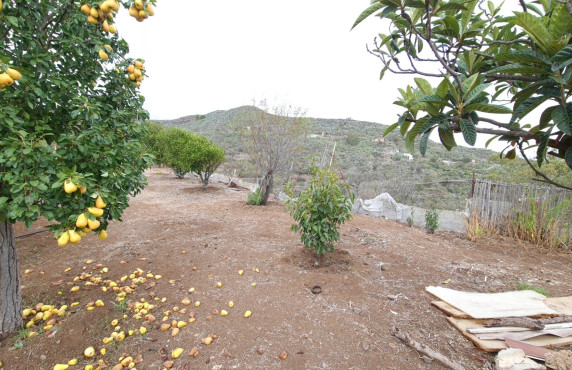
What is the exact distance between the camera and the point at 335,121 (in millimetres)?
26531

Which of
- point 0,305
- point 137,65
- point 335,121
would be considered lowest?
point 0,305

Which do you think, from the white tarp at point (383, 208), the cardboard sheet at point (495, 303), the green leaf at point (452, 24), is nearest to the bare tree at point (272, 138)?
the white tarp at point (383, 208)

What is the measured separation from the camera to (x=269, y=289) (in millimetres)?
2850

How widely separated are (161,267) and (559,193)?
7289 mm

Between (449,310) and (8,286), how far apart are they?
156 inches

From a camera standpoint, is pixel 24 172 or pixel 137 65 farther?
pixel 137 65

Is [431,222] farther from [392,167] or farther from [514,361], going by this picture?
[392,167]

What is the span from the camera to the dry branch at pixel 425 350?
1.98m

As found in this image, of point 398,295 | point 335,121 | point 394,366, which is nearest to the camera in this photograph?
point 394,366

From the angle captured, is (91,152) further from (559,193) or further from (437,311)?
(559,193)

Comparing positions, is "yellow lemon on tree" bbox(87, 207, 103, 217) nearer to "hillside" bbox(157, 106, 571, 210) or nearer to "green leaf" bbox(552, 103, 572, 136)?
"green leaf" bbox(552, 103, 572, 136)

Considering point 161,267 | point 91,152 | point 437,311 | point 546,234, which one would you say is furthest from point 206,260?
point 546,234

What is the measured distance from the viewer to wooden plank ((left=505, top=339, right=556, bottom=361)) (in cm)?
193

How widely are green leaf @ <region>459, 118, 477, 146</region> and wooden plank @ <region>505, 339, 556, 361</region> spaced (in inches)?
79.3
